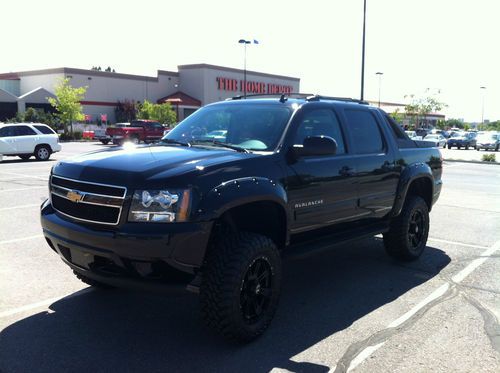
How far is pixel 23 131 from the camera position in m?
20.3

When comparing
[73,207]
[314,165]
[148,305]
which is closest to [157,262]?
[73,207]

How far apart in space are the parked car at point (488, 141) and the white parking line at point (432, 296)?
37.8 m

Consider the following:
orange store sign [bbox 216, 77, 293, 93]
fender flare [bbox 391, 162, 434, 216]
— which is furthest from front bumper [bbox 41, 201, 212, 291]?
orange store sign [bbox 216, 77, 293, 93]

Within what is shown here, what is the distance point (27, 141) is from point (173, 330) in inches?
721

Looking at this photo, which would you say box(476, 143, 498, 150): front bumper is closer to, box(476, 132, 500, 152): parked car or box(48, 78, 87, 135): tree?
box(476, 132, 500, 152): parked car

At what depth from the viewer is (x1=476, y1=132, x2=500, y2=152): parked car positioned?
41438 mm

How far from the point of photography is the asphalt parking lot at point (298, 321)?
142 inches

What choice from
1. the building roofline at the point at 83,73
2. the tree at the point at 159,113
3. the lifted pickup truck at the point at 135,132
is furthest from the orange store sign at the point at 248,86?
the lifted pickup truck at the point at 135,132

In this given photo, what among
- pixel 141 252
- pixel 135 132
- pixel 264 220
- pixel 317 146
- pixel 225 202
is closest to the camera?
pixel 141 252

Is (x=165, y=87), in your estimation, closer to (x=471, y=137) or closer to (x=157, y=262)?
(x=471, y=137)

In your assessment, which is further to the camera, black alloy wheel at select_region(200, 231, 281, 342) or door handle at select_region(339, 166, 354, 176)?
door handle at select_region(339, 166, 354, 176)

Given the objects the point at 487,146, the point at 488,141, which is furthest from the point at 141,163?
the point at 487,146

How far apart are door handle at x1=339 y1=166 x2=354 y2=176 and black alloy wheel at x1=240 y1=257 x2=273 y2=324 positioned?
4.76ft

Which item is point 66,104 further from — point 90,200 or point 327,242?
point 90,200
